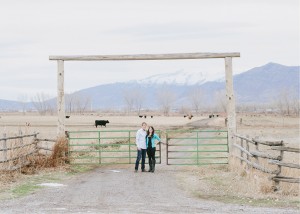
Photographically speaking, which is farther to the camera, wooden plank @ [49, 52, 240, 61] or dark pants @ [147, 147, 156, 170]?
wooden plank @ [49, 52, 240, 61]

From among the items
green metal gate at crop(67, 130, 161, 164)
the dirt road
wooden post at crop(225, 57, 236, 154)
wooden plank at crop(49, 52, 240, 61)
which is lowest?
the dirt road

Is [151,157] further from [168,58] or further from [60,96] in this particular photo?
[60,96]

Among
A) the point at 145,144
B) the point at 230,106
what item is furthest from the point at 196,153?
the point at 145,144

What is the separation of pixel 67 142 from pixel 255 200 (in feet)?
35.2

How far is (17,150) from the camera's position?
68.7 feet

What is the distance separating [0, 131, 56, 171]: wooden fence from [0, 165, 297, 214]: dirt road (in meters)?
2.16

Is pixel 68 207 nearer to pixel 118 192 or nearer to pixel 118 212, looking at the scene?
pixel 118 212

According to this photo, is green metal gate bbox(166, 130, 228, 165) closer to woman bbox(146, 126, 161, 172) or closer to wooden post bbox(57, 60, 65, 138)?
woman bbox(146, 126, 161, 172)

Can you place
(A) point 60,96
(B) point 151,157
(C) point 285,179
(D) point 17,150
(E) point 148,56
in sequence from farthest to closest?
(A) point 60,96
(E) point 148,56
(B) point 151,157
(D) point 17,150
(C) point 285,179

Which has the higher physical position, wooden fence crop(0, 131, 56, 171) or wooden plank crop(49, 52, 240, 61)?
wooden plank crop(49, 52, 240, 61)

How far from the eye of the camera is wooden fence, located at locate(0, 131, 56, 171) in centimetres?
1973

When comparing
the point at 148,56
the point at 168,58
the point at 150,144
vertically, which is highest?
the point at 148,56

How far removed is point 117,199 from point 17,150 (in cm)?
730

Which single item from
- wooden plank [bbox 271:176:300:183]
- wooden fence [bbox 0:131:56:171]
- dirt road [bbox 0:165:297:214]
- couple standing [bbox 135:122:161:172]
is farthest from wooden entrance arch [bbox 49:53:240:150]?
wooden plank [bbox 271:176:300:183]
